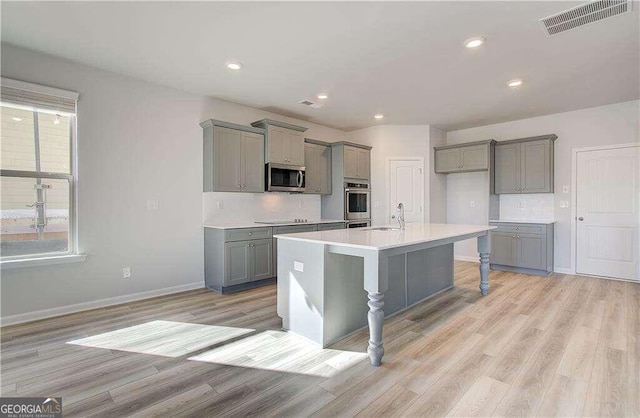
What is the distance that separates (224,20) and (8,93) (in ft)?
7.31

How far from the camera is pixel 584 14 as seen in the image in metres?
2.50

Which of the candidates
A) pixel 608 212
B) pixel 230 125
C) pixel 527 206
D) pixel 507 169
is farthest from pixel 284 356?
pixel 608 212

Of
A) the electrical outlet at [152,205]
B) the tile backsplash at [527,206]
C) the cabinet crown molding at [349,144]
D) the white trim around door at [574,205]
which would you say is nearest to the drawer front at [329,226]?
the cabinet crown molding at [349,144]

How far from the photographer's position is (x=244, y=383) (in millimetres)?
2021

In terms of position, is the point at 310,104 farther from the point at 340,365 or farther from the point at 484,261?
the point at 340,365

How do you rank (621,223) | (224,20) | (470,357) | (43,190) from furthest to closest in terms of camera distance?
(621,223) < (43,190) < (224,20) < (470,357)

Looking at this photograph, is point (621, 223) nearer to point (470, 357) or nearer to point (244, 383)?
point (470, 357)

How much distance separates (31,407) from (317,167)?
4.51m

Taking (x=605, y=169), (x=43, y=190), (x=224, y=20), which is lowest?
(x=43, y=190)

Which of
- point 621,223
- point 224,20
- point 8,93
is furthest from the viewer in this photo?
point 621,223

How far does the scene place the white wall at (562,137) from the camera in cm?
468

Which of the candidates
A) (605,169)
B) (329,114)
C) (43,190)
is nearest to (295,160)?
(329,114)

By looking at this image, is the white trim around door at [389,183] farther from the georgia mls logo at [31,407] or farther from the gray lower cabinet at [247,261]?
the georgia mls logo at [31,407]

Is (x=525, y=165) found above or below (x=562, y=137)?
below
